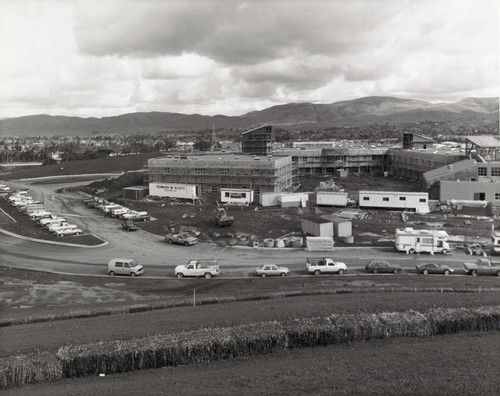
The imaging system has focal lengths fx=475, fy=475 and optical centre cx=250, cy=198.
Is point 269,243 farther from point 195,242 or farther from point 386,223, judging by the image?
point 386,223

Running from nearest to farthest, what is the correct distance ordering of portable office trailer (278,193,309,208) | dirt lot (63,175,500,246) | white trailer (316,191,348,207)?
dirt lot (63,175,500,246), white trailer (316,191,348,207), portable office trailer (278,193,309,208)

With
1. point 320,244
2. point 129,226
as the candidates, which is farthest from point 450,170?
point 129,226

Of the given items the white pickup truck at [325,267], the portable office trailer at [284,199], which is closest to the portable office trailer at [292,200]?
the portable office trailer at [284,199]

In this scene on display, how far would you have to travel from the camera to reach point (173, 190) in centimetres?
6869

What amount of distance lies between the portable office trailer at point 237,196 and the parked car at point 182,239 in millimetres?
20334

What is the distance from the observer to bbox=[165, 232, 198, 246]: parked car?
139 feet

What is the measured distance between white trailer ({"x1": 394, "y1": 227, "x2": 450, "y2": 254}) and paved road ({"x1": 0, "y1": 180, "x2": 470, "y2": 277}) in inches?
30.8

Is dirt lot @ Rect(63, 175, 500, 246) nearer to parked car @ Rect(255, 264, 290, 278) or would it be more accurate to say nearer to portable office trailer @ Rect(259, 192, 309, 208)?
portable office trailer @ Rect(259, 192, 309, 208)

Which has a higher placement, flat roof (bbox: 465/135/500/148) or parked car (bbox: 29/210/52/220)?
flat roof (bbox: 465/135/500/148)

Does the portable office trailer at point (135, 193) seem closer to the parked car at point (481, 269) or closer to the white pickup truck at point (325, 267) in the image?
the white pickup truck at point (325, 267)

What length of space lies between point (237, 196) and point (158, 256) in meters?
26.4

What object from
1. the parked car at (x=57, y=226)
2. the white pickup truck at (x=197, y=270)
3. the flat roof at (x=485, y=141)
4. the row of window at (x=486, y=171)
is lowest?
the white pickup truck at (x=197, y=270)

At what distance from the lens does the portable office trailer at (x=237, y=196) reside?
63844 mm

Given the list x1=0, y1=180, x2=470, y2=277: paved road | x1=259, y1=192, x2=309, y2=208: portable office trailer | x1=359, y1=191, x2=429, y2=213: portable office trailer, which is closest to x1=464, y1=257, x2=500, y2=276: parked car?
x1=0, y1=180, x2=470, y2=277: paved road
